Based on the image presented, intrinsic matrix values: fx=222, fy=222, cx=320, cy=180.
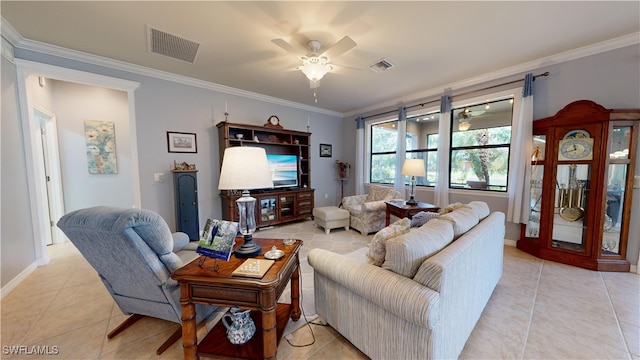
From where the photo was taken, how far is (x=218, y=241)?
1.30 meters

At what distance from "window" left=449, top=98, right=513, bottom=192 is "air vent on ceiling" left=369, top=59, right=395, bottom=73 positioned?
1.65 meters

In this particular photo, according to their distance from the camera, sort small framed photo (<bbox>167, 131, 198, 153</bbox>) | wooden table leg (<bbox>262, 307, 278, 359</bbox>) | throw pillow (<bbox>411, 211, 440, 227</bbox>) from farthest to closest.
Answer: small framed photo (<bbox>167, 131, 198, 153</bbox>), throw pillow (<bbox>411, 211, 440, 227</bbox>), wooden table leg (<bbox>262, 307, 278, 359</bbox>)

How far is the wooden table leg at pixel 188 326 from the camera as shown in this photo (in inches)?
48.1

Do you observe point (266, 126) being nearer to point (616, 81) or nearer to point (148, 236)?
point (148, 236)

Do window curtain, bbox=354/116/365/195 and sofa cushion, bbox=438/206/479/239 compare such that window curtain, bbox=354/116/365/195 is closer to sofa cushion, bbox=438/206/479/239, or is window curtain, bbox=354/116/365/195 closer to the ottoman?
the ottoman

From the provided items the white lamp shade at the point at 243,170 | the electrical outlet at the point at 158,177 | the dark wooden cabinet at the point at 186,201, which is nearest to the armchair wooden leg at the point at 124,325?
the white lamp shade at the point at 243,170

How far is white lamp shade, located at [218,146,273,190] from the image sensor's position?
1441 millimetres

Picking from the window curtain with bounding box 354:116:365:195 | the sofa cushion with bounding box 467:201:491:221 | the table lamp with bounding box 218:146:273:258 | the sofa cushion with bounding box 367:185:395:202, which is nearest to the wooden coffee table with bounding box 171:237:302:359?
the table lamp with bounding box 218:146:273:258

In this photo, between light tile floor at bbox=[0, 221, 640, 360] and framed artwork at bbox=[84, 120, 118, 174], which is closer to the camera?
light tile floor at bbox=[0, 221, 640, 360]

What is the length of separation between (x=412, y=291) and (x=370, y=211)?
9.05 feet

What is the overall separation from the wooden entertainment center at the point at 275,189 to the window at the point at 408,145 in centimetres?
169

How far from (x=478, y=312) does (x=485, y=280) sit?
0.26 metres

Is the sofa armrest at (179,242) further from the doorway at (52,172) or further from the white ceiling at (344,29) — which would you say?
the doorway at (52,172)

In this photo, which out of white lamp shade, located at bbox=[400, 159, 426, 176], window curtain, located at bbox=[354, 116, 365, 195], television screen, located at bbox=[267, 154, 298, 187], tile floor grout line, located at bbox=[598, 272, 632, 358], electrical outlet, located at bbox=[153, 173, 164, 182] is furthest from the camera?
window curtain, located at bbox=[354, 116, 365, 195]
